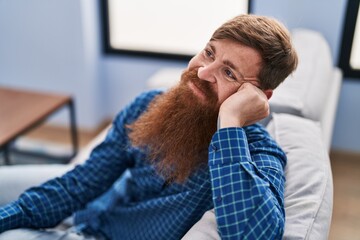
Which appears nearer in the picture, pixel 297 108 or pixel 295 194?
pixel 295 194

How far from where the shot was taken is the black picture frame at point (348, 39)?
2227 millimetres

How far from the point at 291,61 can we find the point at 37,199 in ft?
2.66

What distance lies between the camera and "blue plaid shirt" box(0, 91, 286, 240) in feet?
3.11

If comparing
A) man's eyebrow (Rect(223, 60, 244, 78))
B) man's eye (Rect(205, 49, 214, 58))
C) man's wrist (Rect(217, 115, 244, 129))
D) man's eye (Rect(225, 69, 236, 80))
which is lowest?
man's wrist (Rect(217, 115, 244, 129))

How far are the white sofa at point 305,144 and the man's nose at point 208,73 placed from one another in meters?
A: 0.32

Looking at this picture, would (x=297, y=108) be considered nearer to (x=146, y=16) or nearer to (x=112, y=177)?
(x=112, y=177)

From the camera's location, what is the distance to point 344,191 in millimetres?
2312

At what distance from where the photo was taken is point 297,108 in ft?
4.66

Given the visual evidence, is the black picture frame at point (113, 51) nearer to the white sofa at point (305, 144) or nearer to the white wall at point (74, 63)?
the white wall at point (74, 63)

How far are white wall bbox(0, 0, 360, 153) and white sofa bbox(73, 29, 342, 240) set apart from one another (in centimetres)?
83

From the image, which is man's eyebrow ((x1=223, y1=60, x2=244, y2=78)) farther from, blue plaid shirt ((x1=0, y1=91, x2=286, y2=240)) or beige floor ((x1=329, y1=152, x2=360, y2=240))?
beige floor ((x1=329, y1=152, x2=360, y2=240))

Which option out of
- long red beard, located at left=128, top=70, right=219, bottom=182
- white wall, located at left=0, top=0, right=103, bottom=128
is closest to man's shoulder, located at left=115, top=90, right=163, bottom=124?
long red beard, located at left=128, top=70, right=219, bottom=182

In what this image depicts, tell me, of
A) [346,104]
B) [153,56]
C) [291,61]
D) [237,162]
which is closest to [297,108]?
[291,61]

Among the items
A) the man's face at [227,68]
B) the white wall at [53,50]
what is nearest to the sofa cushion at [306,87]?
the man's face at [227,68]
